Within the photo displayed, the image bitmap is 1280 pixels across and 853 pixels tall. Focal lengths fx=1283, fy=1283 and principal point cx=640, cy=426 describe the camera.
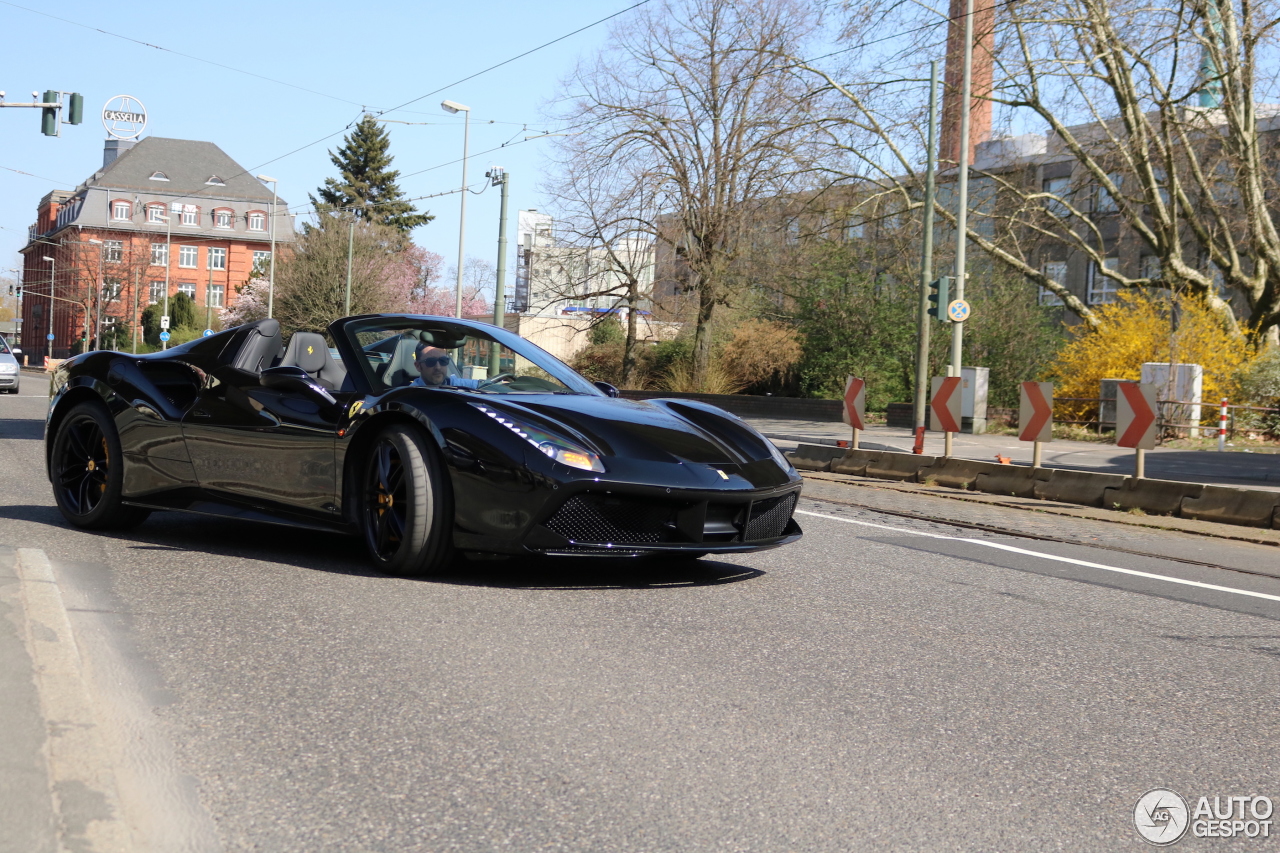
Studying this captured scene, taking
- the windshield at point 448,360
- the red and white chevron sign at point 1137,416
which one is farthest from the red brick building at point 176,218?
the windshield at point 448,360

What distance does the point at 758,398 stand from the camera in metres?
31.4

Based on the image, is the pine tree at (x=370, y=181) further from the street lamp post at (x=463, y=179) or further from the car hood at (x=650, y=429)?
the car hood at (x=650, y=429)

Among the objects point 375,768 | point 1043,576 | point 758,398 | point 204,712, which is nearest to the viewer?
point 375,768

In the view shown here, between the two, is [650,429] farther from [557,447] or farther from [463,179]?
[463,179]

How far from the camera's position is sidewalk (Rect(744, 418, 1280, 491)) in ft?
51.1

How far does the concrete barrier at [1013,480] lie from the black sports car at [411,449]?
22.8 ft

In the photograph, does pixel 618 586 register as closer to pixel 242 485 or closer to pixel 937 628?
pixel 937 628

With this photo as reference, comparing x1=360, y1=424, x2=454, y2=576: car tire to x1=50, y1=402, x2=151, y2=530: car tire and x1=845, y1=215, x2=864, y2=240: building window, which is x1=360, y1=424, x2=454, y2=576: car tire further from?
x1=845, y1=215, x2=864, y2=240: building window

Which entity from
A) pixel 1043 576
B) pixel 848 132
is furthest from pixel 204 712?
pixel 848 132

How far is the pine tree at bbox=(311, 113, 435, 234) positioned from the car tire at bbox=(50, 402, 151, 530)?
240 ft

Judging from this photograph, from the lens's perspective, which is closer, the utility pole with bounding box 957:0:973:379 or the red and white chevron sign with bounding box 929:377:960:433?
the red and white chevron sign with bounding box 929:377:960:433

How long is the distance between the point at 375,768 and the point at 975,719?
1.71m

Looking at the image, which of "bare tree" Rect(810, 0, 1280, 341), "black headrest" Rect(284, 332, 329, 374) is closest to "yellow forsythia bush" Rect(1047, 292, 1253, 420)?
"bare tree" Rect(810, 0, 1280, 341)

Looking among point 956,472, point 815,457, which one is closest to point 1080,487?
point 956,472
